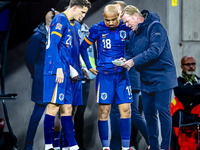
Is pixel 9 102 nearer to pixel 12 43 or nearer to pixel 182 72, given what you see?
pixel 12 43

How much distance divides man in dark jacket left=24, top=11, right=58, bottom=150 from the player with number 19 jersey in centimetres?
29

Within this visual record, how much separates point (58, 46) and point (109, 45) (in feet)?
2.02

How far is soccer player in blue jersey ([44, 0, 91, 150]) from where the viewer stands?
3477mm

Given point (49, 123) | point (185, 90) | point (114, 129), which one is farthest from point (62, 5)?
point (185, 90)

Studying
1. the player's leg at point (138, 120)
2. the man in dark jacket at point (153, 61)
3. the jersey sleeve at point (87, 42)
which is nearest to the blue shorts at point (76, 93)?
the jersey sleeve at point (87, 42)

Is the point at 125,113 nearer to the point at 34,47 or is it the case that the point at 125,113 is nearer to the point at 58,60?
the point at 58,60

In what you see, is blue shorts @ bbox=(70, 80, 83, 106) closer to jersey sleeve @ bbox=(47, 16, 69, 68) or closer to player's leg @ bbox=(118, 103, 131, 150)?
jersey sleeve @ bbox=(47, 16, 69, 68)

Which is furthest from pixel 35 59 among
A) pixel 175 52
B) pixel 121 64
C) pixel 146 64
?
pixel 175 52

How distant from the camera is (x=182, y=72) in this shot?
457 centimetres

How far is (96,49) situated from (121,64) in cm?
46

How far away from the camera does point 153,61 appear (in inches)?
158

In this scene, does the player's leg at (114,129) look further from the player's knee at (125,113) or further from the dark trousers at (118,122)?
the player's knee at (125,113)

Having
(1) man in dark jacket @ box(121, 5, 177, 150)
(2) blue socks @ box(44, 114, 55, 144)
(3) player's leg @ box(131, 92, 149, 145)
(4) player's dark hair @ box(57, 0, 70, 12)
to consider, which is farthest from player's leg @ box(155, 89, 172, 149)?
(4) player's dark hair @ box(57, 0, 70, 12)

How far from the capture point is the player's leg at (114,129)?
4125mm
